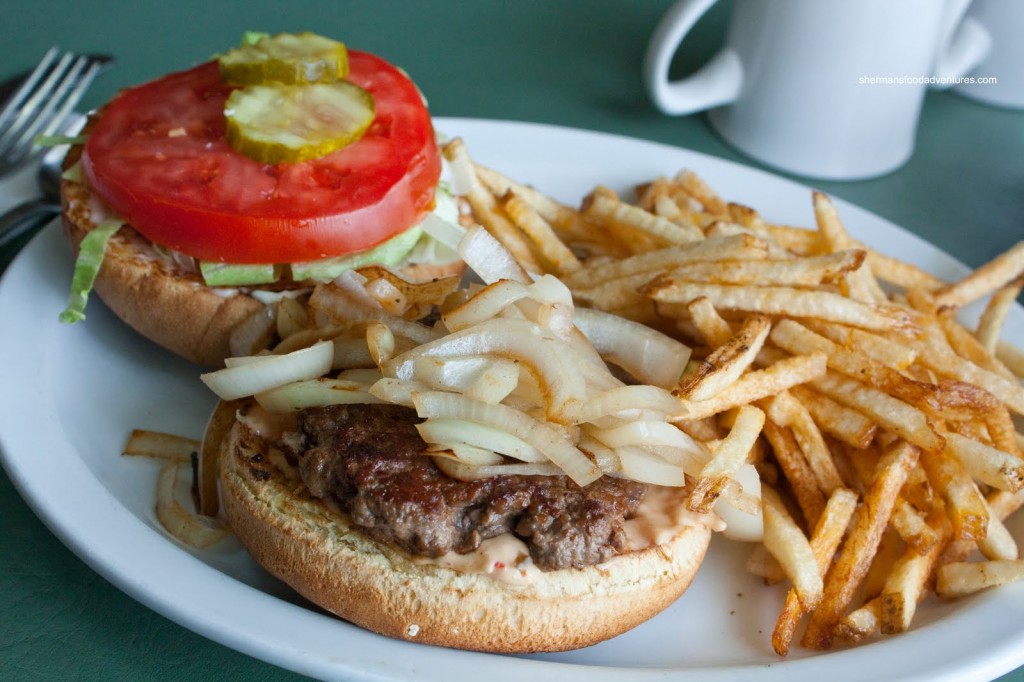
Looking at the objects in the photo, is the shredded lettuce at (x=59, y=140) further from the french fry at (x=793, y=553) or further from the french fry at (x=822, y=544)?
the french fry at (x=822, y=544)

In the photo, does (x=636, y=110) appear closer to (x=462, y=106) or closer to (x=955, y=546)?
(x=462, y=106)

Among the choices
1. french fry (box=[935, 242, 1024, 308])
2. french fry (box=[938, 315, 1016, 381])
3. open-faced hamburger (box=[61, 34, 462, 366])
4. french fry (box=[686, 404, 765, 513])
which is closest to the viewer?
french fry (box=[686, 404, 765, 513])

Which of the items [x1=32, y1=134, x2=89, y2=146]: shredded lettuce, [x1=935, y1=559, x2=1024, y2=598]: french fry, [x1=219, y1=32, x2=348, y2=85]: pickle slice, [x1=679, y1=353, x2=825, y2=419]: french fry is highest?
[x1=219, y1=32, x2=348, y2=85]: pickle slice

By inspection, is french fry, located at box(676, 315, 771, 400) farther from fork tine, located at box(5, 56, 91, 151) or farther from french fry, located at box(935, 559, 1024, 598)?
fork tine, located at box(5, 56, 91, 151)

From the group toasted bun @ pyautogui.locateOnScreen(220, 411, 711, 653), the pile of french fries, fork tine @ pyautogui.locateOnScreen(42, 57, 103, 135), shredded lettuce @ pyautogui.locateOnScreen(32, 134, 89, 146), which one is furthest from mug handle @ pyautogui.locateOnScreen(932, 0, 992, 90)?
fork tine @ pyautogui.locateOnScreen(42, 57, 103, 135)

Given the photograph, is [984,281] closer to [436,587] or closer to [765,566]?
[765,566]

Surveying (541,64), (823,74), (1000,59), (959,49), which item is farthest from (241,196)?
(1000,59)
